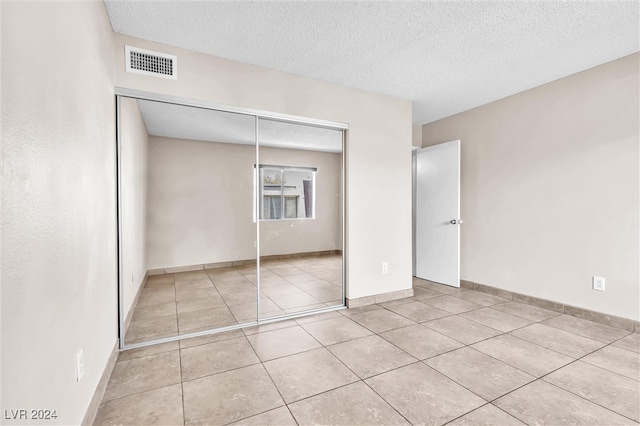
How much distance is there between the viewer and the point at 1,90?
2.85 ft

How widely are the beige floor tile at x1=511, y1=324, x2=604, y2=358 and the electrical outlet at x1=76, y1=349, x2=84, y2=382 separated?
10.8 feet

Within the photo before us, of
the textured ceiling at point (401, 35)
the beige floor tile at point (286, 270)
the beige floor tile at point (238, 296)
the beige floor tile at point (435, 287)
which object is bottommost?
the beige floor tile at point (435, 287)

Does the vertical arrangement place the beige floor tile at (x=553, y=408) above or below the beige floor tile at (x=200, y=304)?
below

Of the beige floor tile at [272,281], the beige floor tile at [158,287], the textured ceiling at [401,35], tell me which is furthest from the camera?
the beige floor tile at [158,287]

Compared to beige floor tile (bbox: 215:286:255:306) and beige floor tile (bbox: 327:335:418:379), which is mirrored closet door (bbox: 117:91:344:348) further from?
beige floor tile (bbox: 327:335:418:379)

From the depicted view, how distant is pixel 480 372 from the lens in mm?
2162

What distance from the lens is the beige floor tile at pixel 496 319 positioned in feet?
9.86

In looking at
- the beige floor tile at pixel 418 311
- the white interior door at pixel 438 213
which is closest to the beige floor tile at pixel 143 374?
the beige floor tile at pixel 418 311

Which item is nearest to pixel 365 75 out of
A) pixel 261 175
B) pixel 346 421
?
pixel 261 175

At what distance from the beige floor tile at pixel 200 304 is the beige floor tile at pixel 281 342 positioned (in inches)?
33.9

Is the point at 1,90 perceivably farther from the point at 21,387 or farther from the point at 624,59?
the point at 624,59

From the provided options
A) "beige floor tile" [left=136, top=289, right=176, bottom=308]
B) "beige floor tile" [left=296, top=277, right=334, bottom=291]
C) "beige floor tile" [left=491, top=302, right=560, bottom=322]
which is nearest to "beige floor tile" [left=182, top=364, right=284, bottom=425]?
"beige floor tile" [left=296, top=277, right=334, bottom=291]

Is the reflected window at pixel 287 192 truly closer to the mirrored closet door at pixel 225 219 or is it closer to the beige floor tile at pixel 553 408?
the mirrored closet door at pixel 225 219

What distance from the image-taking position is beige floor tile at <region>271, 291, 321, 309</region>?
3439 millimetres
